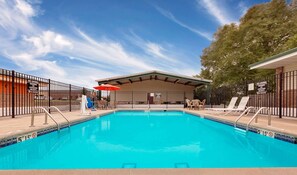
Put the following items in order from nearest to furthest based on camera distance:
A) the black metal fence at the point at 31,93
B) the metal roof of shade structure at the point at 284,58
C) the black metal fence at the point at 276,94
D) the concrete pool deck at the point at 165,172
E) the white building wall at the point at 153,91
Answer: the concrete pool deck at the point at 165,172, the black metal fence at the point at 31,93, the metal roof of shade structure at the point at 284,58, the black metal fence at the point at 276,94, the white building wall at the point at 153,91

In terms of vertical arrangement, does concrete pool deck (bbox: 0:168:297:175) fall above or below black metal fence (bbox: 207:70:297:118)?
below

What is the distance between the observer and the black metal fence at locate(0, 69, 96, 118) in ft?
28.5

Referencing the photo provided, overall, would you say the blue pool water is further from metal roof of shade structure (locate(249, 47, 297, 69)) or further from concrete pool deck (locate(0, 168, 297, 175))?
metal roof of shade structure (locate(249, 47, 297, 69))

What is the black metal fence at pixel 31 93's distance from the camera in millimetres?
8699

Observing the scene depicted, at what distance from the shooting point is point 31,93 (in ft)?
33.5

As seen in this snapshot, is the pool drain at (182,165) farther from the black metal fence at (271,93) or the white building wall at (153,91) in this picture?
the white building wall at (153,91)

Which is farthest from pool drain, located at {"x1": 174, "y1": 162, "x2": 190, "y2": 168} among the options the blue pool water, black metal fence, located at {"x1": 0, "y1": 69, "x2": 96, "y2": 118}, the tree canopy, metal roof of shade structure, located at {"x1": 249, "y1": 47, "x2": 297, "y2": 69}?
the tree canopy

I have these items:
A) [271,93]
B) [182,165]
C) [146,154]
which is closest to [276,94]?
[271,93]

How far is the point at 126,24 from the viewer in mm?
17859

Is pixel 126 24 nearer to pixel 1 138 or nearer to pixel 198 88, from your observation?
pixel 198 88

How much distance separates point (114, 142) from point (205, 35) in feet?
76.7

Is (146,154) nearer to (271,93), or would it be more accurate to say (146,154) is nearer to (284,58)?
(284,58)

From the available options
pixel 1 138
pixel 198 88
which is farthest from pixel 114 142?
pixel 198 88

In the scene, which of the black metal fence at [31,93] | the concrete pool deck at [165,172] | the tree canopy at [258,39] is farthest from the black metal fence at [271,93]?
the black metal fence at [31,93]
